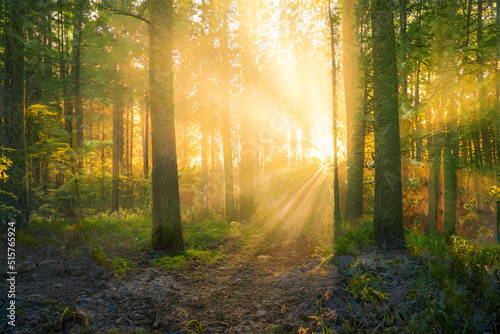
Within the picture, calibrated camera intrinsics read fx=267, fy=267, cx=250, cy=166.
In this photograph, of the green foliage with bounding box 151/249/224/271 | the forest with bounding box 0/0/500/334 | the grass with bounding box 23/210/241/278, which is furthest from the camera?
the green foliage with bounding box 151/249/224/271

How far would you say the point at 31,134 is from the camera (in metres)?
10.1

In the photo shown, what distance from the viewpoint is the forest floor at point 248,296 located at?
3508 mm

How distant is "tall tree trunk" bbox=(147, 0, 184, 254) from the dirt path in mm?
1418

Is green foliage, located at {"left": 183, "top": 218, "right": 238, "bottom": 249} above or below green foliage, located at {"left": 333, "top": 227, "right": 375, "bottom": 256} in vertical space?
below

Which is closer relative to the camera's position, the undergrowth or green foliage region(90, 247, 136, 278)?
the undergrowth

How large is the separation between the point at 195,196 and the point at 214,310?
1733 cm

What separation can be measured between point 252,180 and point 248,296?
10048 mm

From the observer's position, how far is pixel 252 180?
49.1 ft

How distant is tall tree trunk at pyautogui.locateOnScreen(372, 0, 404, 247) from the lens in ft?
21.5

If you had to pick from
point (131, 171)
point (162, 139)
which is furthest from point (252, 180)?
point (131, 171)

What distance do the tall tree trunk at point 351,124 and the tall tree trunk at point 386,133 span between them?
13.5ft

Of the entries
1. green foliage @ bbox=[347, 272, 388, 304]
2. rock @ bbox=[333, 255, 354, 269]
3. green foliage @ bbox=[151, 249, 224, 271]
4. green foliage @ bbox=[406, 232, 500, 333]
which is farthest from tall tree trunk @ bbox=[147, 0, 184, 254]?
green foliage @ bbox=[406, 232, 500, 333]

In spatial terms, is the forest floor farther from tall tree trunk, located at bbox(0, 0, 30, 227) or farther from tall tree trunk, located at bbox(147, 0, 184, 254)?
tall tree trunk, located at bbox(0, 0, 30, 227)

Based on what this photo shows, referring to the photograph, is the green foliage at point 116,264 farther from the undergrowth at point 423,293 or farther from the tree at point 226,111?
the tree at point 226,111
